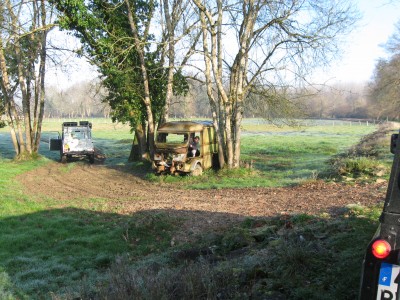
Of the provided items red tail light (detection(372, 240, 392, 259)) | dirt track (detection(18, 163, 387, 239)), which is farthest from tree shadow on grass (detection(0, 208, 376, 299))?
Result: red tail light (detection(372, 240, 392, 259))

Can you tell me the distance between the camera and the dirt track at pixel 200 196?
10055 millimetres

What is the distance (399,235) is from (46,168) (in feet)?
74.6

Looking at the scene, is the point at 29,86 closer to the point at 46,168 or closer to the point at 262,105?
the point at 46,168

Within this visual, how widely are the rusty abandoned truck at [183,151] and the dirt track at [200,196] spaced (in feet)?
4.19

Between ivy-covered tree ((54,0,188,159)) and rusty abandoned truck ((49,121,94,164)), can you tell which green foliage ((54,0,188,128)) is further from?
rusty abandoned truck ((49,121,94,164))

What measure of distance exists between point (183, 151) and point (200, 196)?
168 inches

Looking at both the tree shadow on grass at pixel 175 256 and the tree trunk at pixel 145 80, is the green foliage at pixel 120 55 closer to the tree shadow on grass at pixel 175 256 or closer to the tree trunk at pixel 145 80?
the tree trunk at pixel 145 80

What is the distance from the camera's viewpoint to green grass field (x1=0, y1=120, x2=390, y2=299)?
4.49 metres

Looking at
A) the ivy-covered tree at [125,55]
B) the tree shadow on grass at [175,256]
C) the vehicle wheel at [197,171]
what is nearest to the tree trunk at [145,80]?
the ivy-covered tree at [125,55]

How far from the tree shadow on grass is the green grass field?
2cm

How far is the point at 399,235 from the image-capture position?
9.00ft

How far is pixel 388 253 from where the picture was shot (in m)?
2.77

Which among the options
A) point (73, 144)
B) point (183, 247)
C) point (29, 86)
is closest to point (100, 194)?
point (183, 247)

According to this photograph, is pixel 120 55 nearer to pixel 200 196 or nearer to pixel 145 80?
pixel 145 80
